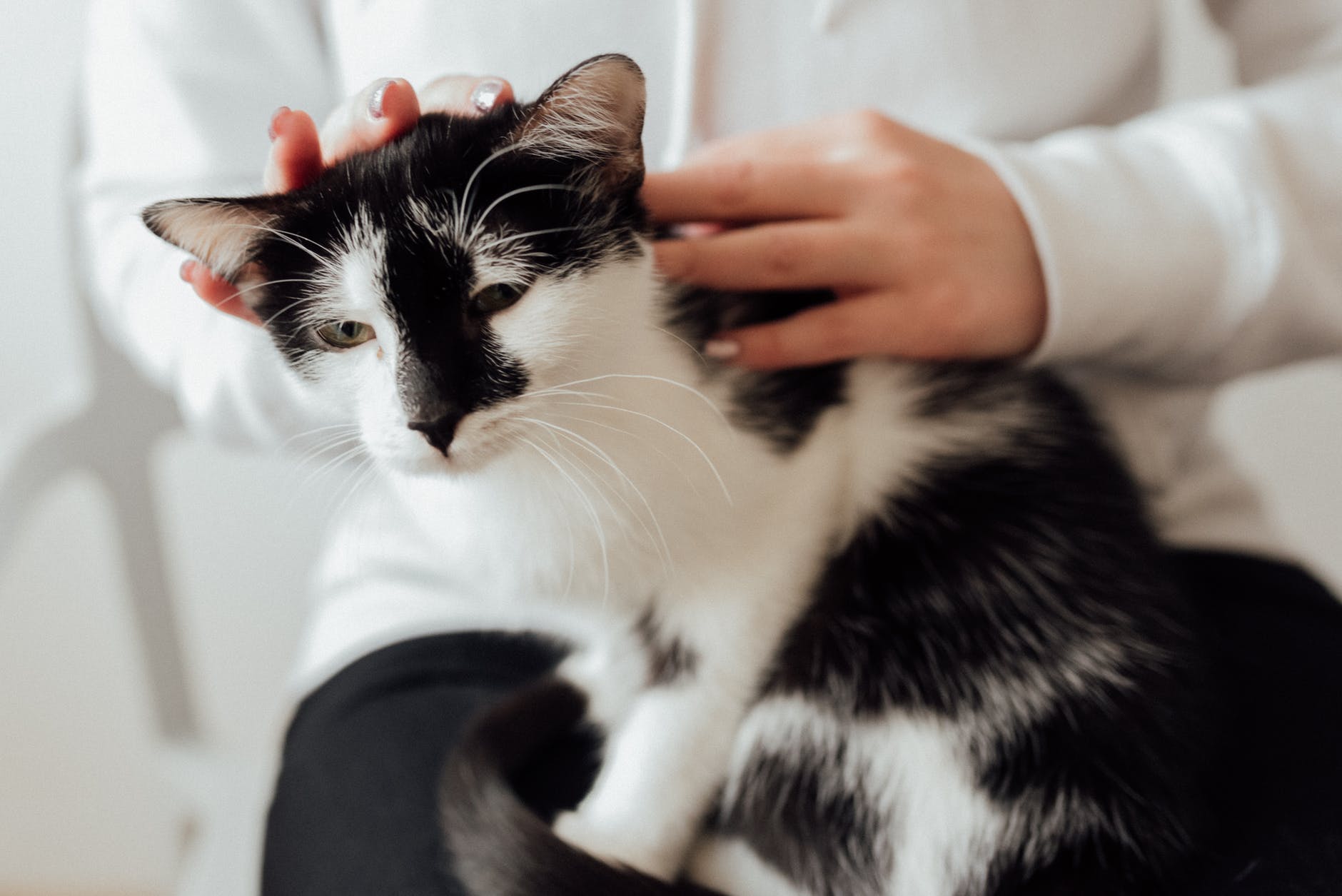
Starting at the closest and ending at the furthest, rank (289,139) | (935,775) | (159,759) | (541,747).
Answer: (289,139) < (935,775) < (541,747) < (159,759)

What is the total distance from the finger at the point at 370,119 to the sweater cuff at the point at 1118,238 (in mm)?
439

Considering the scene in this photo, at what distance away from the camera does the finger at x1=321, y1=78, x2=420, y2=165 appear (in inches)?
17.2

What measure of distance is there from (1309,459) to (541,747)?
1.08 metres

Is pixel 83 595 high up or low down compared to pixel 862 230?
down

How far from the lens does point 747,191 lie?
63 centimetres

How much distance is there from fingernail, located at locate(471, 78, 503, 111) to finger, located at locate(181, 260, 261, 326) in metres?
0.17

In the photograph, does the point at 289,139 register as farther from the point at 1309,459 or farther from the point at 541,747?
the point at 1309,459

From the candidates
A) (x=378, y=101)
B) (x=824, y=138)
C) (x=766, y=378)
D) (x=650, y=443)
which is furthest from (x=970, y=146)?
(x=378, y=101)

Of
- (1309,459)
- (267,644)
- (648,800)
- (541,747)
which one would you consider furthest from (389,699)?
(1309,459)

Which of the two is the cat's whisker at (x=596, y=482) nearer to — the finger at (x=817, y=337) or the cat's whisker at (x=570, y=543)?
the cat's whisker at (x=570, y=543)

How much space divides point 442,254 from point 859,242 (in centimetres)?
30

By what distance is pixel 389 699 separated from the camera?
73 centimetres

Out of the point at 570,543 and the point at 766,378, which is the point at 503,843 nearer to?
the point at 570,543

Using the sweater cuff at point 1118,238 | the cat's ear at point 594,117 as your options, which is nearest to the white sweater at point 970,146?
the sweater cuff at point 1118,238
